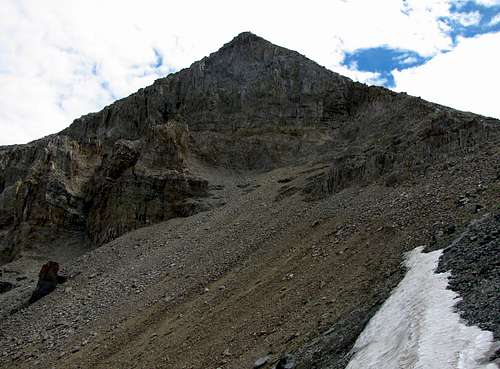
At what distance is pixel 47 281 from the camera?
99.6ft

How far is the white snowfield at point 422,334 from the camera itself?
7707 millimetres

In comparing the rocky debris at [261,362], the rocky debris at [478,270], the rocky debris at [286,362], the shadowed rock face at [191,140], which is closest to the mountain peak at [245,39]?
the shadowed rock face at [191,140]

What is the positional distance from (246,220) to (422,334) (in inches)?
830

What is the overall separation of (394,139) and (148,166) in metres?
23.2

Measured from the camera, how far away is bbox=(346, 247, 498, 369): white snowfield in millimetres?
7707

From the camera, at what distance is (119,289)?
26.1 m

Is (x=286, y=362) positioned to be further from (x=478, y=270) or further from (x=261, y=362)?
(x=478, y=270)

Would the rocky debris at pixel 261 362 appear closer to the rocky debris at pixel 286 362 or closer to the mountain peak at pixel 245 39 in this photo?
the rocky debris at pixel 286 362

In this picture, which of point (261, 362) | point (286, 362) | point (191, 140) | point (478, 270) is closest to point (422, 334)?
point (478, 270)

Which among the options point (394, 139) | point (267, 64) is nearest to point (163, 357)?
point (394, 139)

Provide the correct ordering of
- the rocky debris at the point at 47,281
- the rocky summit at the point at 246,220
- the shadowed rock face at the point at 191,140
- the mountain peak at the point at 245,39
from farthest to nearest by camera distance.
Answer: the mountain peak at the point at 245,39 < the shadowed rock face at the point at 191,140 < the rocky debris at the point at 47,281 < the rocky summit at the point at 246,220

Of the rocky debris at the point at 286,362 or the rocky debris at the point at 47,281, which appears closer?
the rocky debris at the point at 286,362

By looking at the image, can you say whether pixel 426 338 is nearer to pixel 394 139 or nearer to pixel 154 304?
pixel 154 304

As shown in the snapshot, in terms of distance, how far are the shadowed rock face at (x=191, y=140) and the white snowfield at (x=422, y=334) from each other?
23010 mm
